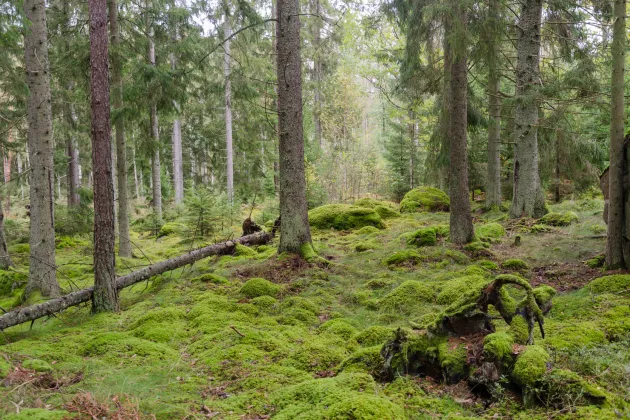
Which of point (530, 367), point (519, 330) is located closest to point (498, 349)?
point (530, 367)

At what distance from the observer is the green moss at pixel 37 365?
401cm

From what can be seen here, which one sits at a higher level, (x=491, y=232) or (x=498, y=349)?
(x=491, y=232)

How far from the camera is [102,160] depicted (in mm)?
6180

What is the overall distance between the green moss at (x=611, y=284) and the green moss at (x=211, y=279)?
5.98 metres

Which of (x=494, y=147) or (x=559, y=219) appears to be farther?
(x=494, y=147)

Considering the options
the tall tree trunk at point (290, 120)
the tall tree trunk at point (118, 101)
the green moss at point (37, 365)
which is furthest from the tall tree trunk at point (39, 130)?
the tall tree trunk at point (290, 120)

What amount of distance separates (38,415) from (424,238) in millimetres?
8108

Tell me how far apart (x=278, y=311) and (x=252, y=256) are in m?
3.51

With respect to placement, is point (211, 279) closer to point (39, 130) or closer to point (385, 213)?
point (39, 130)

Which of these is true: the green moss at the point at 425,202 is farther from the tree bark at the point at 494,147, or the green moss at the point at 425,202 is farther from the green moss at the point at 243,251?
the green moss at the point at 243,251

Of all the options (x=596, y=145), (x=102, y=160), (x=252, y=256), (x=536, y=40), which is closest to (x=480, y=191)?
(x=596, y=145)

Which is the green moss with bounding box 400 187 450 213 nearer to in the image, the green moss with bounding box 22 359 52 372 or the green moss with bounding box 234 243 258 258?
the green moss with bounding box 234 243 258 258

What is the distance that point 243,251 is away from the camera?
9.97 meters

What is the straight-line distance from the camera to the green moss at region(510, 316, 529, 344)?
3598 millimetres
